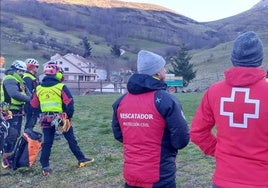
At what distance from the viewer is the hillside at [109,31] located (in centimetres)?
A: 10181

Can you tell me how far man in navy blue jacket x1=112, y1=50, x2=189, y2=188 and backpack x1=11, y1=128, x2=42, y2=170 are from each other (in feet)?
15.6

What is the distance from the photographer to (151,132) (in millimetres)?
4621

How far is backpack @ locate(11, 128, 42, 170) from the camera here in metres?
9.16

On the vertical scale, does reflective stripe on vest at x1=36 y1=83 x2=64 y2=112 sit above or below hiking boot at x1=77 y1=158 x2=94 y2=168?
above

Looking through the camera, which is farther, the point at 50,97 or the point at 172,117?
the point at 50,97

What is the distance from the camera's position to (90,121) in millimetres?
16031

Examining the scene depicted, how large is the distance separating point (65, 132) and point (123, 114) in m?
4.06

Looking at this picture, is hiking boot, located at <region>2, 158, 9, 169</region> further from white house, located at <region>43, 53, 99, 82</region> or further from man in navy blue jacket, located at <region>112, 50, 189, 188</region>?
white house, located at <region>43, 53, 99, 82</region>

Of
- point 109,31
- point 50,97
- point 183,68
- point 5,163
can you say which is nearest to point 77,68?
point 183,68

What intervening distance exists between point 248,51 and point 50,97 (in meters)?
5.04

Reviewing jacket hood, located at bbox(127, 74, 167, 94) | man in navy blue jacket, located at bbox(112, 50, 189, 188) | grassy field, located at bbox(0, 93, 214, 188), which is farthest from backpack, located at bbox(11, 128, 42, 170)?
jacket hood, located at bbox(127, 74, 167, 94)

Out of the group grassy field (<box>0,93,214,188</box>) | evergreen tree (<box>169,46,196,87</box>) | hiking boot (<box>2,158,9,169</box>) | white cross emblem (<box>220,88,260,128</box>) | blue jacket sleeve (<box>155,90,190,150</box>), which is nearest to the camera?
white cross emblem (<box>220,88,260,128</box>)

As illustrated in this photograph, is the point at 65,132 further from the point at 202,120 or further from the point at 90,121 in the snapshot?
the point at 90,121

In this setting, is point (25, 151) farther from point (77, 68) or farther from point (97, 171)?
point (77, 68)
